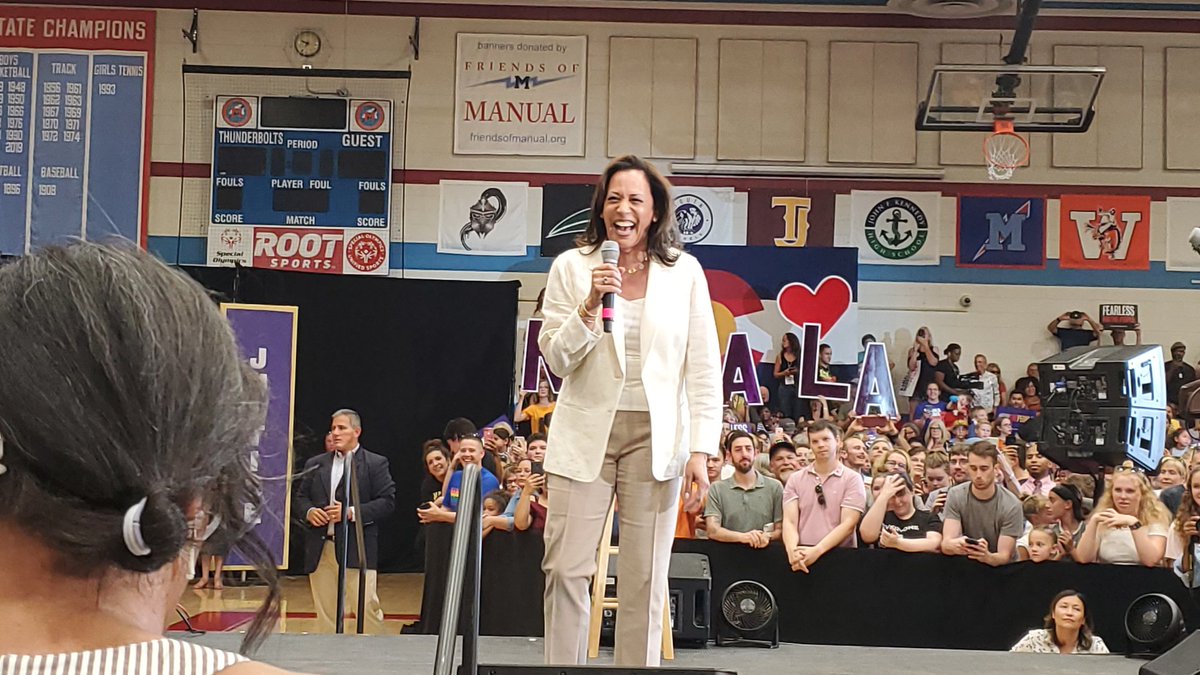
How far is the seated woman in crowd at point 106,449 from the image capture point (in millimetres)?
712

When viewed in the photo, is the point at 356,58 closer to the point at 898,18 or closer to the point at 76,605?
the point at 898,18

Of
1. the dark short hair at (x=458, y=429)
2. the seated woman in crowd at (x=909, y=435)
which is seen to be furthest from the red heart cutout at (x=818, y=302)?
the dark short hair at (x=458, y=429)

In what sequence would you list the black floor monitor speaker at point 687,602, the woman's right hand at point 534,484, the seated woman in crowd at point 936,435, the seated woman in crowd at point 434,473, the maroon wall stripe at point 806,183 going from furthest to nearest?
the maroon wall stripe at point 806,183, the seated woman in crowd at point 936,435, the seated woman in crowd at point 434,473, the woman's right hand at point 534,484, the black floor monitor speaker at point 687,602

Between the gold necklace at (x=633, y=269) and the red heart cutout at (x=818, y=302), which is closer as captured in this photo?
the gold necklace at (x=633, y=269)

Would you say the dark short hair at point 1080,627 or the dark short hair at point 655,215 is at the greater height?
the dark short hair at point 655,215

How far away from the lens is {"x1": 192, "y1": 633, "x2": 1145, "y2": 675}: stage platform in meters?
4.82

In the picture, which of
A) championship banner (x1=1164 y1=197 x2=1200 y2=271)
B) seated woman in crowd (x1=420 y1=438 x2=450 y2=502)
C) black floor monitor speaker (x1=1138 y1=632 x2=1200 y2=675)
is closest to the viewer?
black floor monitor speaker (x1=1138 y1=632 x2=1200 y2=675)

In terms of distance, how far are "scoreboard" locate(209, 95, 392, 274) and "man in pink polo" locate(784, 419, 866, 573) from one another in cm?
638

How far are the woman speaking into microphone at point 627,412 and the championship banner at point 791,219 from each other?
8.64 meters

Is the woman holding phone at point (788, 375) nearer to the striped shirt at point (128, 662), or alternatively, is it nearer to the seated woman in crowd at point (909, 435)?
the seated woman in crowd at point (909, 435)

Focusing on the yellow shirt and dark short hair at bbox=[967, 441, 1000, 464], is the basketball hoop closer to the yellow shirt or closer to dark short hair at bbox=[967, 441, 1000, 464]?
the yellow shirt

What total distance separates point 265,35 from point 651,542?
1007 cm

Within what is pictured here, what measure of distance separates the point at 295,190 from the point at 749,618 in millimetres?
7289

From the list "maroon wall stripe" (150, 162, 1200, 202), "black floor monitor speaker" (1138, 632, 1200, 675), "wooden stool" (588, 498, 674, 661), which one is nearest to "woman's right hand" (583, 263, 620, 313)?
"black floor monitor speaker" (1138, 632, 1200, 675)
